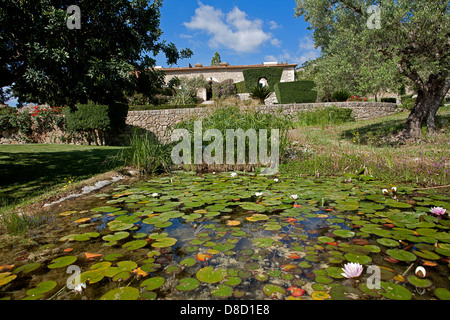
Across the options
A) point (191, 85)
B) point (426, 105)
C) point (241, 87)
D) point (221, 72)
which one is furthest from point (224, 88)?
point (426, 105)

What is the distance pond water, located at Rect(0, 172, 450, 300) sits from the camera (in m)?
1.34

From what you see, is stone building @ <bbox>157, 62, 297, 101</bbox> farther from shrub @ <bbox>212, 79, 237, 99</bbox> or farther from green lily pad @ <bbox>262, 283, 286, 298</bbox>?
green lily pad @ <bbox>262, 283, 286, 298</bbox>

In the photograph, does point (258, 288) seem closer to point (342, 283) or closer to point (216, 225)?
point (342, 283)

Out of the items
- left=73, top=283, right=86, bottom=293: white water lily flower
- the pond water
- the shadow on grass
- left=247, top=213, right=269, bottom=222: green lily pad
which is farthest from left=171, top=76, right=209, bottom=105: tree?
left=73, top=283, right=86, bottom=293: white water lily flower

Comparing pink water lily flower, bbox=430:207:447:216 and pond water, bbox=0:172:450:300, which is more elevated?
pink water lily flower, bbox=430:207:447:216

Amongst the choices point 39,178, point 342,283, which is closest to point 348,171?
point 342,283

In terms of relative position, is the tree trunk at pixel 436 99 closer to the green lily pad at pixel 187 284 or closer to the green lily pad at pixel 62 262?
the green lily pad at pixel 187 284

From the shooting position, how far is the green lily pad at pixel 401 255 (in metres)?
1.56

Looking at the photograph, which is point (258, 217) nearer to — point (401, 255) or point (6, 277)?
point (401, 255)

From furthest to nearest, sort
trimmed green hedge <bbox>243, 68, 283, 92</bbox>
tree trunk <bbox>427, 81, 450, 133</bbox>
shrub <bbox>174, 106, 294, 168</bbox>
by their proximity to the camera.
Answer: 1. trimmed green hedge <bbox>243, 68, 283, 92</bbox>
2. tree trunk <bbox>427, 81, 450, 133</bbox>
3. shrub <bbox>174, 106, 294, 168</bbox>

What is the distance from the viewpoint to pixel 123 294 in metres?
1.30

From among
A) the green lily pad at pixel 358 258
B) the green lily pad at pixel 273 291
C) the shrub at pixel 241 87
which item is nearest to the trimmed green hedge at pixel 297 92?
the shrub at pixel 241 87
